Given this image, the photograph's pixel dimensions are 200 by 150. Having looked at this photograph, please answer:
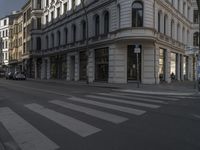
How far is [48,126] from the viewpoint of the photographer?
788 centimetres

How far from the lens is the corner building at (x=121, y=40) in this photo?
29456 mm

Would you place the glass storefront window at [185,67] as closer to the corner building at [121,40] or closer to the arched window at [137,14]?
the corner building at [121,40]

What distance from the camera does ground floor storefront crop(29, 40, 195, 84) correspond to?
29625mm

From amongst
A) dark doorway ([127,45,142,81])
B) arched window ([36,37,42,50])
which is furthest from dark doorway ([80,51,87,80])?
arched window ([36,37,42,50])

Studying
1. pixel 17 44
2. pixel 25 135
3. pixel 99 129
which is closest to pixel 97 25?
pixel 99 129

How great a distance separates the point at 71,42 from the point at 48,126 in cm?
3375

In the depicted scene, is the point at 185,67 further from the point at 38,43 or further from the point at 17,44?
the point at 17,44

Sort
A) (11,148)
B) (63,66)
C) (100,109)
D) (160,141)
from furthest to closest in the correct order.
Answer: (63,66) < (100,109) < (160,141) < (11,148)

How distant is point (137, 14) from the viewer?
96.8 feet

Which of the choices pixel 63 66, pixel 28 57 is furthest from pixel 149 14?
pixel 28 57

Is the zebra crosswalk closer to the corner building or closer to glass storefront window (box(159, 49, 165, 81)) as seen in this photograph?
the corner building

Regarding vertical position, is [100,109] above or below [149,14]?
below

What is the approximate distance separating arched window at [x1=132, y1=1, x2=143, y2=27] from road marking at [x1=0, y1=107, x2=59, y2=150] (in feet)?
71.0

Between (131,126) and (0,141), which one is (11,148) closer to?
(0,141)
